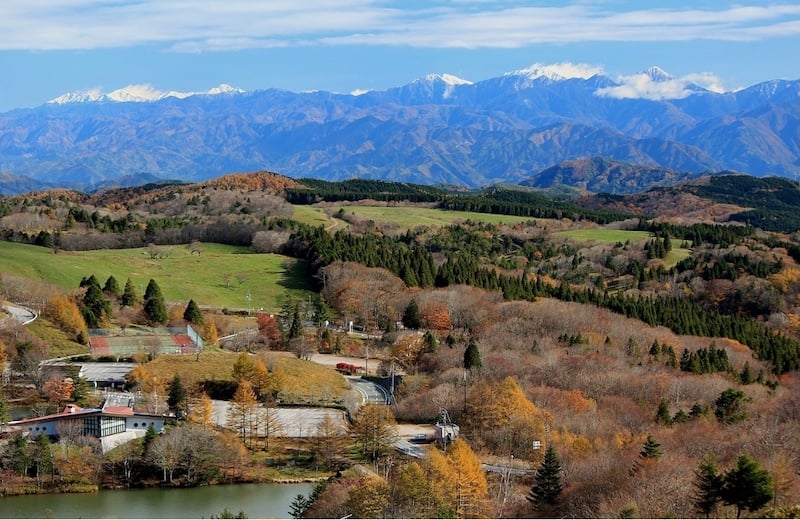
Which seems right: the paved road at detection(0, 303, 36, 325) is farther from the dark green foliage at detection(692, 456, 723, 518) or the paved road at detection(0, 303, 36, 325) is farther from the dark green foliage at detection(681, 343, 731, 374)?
the dark green foliage at detection(692, 456, 723, 518)

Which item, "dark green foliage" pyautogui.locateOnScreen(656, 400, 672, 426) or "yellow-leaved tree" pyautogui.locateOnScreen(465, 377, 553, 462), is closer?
"yellow-leaved tree" pyautogui.locateOnScreen(465, 377, 553, 462)

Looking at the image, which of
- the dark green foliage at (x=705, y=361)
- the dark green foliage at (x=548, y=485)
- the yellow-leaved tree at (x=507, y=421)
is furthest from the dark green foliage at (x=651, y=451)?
the dark green foliage at (x=705, y=361)

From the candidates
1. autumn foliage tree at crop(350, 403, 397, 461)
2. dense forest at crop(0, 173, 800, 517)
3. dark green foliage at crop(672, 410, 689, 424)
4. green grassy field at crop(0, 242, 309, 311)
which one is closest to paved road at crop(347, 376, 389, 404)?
dense forest at crop(0, 173, 800, 517)

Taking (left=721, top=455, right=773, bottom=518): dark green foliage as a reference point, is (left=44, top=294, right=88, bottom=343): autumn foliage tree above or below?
below

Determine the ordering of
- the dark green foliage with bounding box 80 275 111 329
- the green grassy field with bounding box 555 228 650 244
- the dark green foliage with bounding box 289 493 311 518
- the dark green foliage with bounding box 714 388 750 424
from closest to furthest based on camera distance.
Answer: the dark green foliage with bounding box 289 493 311 518 < the dark green foliage with bounding box 714 388 750 424 < the dark green foliage with bounding box 80 275 111 329 < the green grassy field with bounding box 555 228 650 244

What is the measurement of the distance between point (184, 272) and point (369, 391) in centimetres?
3141

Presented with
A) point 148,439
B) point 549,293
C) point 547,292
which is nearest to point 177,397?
point 148,439

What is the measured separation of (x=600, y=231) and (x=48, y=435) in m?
82.8

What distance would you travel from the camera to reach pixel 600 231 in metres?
111

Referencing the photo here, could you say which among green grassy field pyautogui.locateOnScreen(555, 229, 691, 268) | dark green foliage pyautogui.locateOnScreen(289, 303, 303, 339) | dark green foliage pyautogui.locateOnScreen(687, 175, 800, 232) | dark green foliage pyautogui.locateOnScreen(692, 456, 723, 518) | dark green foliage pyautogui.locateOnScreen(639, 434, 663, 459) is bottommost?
dark green foliage pyautogui.locateOnScreen(687, 175, 800, 232)

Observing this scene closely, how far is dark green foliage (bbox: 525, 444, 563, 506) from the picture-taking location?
95.6 feet

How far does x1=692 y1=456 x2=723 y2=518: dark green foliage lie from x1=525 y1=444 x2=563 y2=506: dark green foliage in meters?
4.52

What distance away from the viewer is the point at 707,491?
2562 cm

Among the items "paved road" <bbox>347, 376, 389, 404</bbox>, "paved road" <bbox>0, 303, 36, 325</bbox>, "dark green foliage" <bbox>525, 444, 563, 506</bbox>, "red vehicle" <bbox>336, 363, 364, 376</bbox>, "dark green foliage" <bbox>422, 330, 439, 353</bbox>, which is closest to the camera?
"dark green foliage" <bbox>525, 444, 563, 506</bbox>
